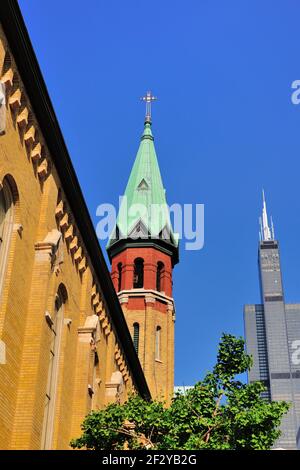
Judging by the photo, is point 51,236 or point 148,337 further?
point 148,337

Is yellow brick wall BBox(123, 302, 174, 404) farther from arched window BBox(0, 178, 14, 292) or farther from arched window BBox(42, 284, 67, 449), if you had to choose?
arched window BBox(0, 178, 14, 292)

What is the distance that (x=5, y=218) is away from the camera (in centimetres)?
1853

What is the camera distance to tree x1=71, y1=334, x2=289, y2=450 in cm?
1672

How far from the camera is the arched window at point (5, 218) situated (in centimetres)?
1800

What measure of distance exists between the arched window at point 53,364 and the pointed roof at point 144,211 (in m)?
28.8

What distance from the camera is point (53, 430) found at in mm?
21547

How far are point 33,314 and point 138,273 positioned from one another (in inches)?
1309

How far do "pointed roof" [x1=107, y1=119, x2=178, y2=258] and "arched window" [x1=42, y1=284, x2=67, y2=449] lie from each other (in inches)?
1133

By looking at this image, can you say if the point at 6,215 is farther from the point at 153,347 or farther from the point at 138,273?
the point at 138,273

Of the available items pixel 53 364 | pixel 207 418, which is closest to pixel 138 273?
pixel 53 364

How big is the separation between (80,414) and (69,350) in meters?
2.27
